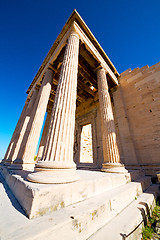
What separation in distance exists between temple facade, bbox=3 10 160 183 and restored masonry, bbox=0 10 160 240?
0.09ft

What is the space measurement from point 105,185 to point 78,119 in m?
9.25

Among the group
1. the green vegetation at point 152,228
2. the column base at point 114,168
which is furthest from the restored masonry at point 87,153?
the green vegetation at point 152,228

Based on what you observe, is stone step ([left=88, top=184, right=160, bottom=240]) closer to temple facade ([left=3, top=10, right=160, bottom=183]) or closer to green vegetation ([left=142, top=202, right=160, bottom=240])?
green vegetation ([left=142, top=202, right=160, bottom=240])

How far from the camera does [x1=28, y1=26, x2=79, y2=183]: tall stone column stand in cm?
217

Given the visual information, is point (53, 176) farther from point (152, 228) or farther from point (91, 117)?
point (91, 117)

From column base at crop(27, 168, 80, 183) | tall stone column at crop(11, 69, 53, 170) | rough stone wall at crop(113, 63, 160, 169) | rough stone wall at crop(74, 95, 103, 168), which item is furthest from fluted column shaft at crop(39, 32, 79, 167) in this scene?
rough stone wall at crop(74, 95, 103, 168)

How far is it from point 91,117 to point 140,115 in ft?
14.9

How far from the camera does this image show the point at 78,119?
11.7 metres

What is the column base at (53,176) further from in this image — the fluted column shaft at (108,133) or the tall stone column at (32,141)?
→ the tall stone column at (32,141)

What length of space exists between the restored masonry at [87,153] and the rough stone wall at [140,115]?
0.05m

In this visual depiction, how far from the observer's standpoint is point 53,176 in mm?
2098

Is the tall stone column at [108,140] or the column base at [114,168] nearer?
the column base at [114,168]

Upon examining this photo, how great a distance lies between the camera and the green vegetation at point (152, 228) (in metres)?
1.98

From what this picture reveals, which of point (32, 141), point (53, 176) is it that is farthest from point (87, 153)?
point (53, 176)
